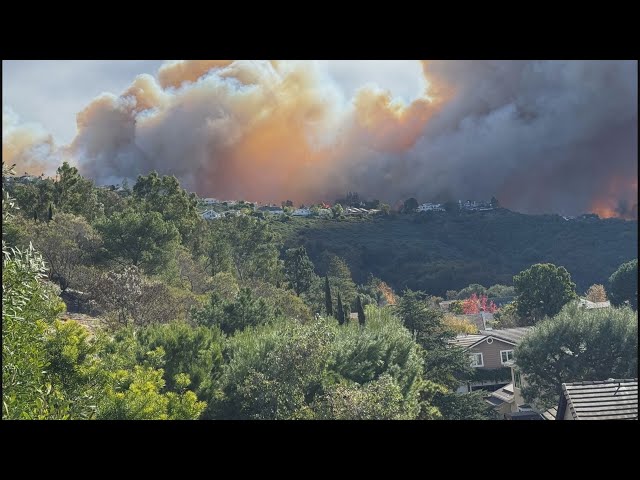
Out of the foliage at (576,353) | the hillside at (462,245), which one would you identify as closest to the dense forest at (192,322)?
the foliage at (576,353)

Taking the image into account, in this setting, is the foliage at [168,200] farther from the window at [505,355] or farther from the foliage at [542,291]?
the foliage at [542,291]

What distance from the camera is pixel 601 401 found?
1348 centimetres

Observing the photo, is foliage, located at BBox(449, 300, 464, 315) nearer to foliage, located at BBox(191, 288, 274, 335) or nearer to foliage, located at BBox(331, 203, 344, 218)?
foliage, located at BBox(331, 203, 344, 218)

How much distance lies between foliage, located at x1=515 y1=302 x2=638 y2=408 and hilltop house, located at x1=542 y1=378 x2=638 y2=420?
15.5 m

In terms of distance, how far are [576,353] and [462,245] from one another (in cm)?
4459

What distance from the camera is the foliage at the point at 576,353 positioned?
29.1 metres

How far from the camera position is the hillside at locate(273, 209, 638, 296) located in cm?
6625

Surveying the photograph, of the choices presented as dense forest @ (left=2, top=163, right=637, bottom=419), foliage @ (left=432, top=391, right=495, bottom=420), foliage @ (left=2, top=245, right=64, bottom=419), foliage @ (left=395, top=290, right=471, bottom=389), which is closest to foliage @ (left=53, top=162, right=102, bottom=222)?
dense forest @ (left=2, top=163, right=637, bottom=419)

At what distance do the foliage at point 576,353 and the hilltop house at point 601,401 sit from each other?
50.8ft
